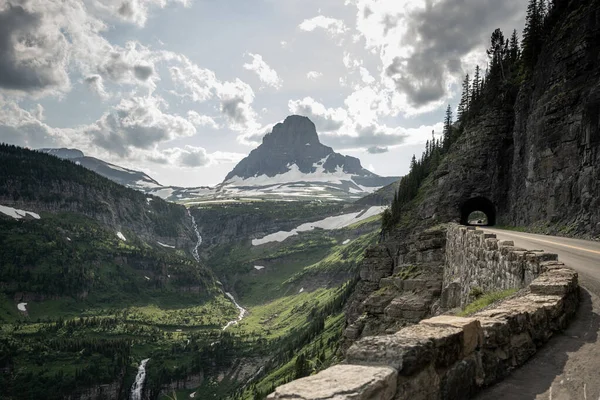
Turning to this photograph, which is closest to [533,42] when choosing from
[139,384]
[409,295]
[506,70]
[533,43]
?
[533,43]

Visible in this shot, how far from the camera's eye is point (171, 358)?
182m

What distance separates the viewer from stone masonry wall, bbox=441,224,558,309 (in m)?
13.5

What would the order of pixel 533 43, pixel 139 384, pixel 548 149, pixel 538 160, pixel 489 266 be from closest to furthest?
pixel 489 266 < pixel 548 149 < pixel 538 160 < pixel 533 43 < pixel 139 384

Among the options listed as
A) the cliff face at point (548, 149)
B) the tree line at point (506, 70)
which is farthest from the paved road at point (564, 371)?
the tree line at point (506, 70)

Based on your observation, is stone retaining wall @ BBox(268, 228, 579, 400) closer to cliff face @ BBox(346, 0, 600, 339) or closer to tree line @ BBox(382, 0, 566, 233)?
cliff face @ BBox(346, 0, 600, 339)

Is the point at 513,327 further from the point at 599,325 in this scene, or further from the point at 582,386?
the point at 599,325

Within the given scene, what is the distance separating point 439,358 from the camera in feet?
18.8

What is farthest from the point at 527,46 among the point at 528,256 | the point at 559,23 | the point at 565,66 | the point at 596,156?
the point at 528,256

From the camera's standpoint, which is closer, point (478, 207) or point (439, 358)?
point (439, 358)

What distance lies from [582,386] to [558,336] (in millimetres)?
2824

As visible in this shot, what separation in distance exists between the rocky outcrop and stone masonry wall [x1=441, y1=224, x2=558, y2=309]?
15.9 ft

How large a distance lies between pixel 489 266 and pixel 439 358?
14282 mm

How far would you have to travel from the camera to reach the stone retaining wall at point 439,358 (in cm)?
467

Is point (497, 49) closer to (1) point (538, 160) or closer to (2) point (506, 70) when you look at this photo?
(2) point (506, 70)
